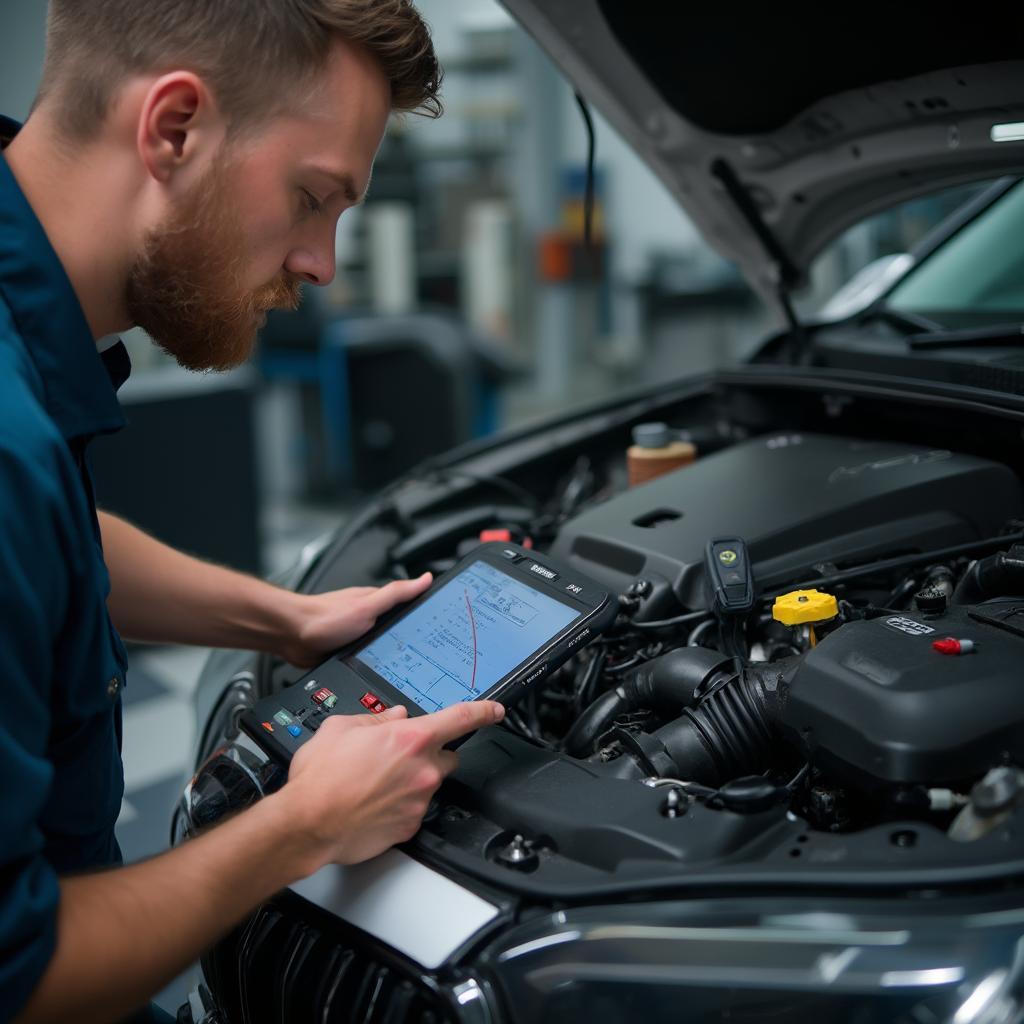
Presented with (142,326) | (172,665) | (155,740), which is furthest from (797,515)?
(172,665)

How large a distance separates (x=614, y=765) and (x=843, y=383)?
76cm

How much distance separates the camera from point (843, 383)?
4.87ft

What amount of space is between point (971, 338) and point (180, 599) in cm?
116

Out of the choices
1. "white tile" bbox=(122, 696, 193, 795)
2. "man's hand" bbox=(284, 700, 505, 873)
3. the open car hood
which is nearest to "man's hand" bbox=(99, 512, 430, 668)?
"man's hand" bbox=(284, 700, 505, 873)

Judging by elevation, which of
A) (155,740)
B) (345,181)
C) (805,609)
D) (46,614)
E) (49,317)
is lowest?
(155,740)

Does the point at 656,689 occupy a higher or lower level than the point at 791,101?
lower

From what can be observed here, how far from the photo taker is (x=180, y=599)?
1.28 meters

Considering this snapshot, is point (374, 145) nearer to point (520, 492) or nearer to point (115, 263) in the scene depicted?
point (115, 263)

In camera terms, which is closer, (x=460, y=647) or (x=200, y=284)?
(x=200, y=284)

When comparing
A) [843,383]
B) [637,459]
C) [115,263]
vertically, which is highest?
[115,263]

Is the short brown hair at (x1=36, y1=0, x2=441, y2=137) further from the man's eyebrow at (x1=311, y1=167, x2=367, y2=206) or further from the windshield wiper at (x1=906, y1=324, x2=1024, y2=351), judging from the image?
the windshield wiper at (x1=906, y1=324, x2=1024, y2=351)

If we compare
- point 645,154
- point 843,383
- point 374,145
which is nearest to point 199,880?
point 374,145

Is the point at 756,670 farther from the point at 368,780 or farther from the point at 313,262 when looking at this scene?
the point at 313,262

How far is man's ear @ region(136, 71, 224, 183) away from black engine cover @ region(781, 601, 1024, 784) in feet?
2.30
